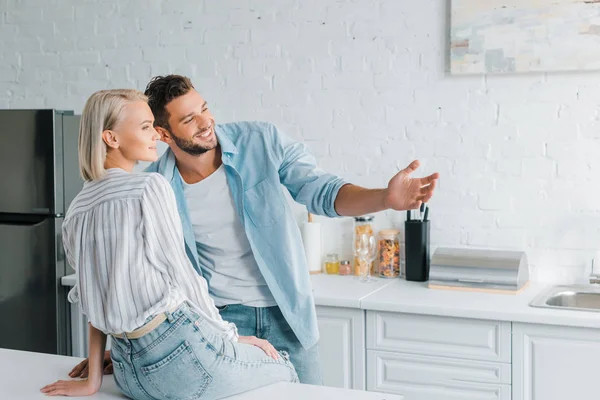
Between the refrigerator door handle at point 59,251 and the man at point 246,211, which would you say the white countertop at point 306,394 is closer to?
the man at point 246,211

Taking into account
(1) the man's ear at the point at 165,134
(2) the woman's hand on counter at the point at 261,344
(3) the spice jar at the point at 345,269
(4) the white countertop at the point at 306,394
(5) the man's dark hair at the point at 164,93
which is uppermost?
(5) the man's dark hair at the point at 164,93

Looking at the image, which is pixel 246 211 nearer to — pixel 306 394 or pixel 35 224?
pixel 306 394

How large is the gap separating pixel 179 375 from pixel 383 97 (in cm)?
206

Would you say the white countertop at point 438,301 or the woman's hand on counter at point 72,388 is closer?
the woman's hand on counter at point 72,388

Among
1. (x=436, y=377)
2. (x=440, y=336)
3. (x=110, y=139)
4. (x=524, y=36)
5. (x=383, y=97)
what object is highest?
(x=524, y=36)

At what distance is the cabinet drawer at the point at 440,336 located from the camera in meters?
2.84

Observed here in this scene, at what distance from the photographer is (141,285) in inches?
67.9

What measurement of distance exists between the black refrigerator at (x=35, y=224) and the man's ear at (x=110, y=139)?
1.78 meters

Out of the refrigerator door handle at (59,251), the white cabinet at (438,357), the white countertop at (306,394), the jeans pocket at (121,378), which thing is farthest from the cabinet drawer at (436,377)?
the refrigerator door handle at (59,251)

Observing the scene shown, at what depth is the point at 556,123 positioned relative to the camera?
323 centimetres

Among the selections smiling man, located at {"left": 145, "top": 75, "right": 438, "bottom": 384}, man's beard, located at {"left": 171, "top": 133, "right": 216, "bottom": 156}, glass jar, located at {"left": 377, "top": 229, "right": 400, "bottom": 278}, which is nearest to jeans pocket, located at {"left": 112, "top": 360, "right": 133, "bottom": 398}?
smiling man, located at {"left": 145, "top": 75, "right": 438, "bottom": 384}

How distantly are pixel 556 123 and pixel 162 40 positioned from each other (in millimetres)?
1890

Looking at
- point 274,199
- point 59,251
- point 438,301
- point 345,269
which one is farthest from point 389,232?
point 59,251

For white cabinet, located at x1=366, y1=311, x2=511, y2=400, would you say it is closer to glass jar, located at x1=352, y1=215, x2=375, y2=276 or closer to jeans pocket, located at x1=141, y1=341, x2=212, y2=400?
glass jar, located at x1=352, y1=215, x2=375, y2=276
